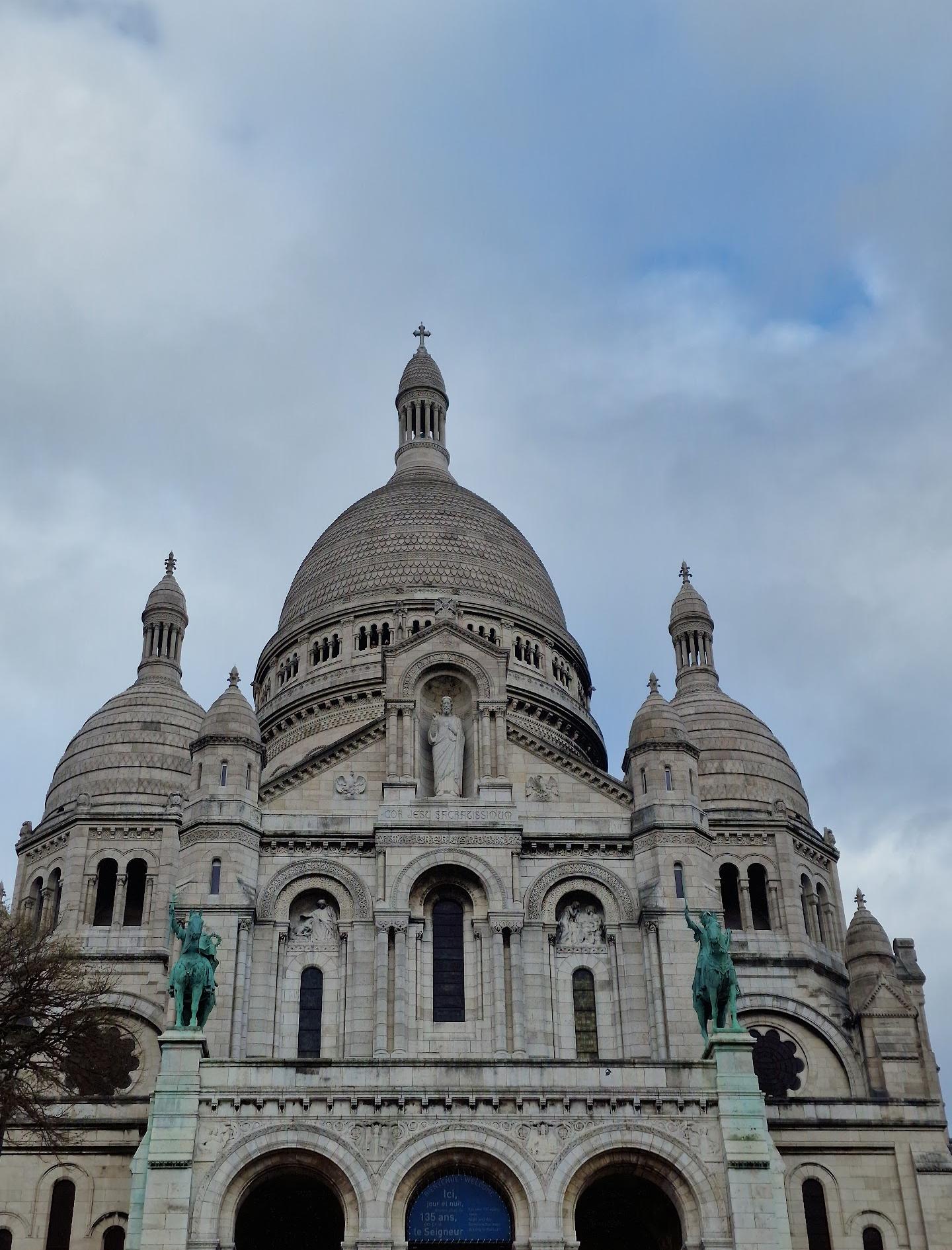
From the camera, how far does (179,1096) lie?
112 feet

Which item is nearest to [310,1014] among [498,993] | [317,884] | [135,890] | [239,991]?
[239,991]

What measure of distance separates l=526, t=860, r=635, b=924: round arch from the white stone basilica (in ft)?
0.31

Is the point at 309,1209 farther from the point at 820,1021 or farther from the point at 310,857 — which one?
the point at 820,1021

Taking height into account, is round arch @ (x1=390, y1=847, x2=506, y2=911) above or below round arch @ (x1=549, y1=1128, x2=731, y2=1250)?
above

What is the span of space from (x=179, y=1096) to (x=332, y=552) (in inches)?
1356

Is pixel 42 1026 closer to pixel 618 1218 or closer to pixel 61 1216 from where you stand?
pixel 61 1216

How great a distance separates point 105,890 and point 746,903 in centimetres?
2157

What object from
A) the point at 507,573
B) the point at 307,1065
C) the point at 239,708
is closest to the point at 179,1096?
the point at 307,1065

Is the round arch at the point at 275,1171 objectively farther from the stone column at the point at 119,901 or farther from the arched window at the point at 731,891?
the arched window at the point at 731,891

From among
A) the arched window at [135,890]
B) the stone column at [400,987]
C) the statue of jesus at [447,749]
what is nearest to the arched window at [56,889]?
the arched window at [135,890]

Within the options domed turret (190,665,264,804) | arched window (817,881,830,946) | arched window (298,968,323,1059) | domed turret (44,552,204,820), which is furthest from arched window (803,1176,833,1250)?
domed turret (44,552,204,820)

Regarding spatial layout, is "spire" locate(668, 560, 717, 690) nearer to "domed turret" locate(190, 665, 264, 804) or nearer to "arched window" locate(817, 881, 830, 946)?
"arched window" locate(817, 881, 830, 946)

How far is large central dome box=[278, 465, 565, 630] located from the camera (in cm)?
6241

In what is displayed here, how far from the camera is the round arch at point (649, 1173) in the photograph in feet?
111
